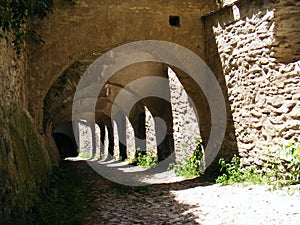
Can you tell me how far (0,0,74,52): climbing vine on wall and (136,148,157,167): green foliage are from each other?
582 cm

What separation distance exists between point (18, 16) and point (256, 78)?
3460 millimetres

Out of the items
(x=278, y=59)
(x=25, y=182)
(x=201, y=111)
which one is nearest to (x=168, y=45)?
(x=201, y=111)

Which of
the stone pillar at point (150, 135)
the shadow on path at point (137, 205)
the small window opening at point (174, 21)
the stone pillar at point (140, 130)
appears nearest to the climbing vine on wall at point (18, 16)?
the small window opening at point (174, 21)

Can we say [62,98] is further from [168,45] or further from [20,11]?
[20,11]

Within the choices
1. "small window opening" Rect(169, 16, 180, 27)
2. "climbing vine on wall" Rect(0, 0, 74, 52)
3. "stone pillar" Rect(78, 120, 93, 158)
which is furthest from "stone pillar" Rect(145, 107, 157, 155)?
"stone pillar" Rect(78, 120, 93, 158)

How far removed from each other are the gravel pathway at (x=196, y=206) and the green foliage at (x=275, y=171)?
0.22 meters

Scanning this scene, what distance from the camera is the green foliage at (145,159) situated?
10336mm

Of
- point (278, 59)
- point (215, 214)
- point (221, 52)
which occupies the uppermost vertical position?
point (221, 52)

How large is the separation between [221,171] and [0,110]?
427cm

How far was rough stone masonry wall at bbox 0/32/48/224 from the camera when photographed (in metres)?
2.76

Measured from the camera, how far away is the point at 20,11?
4039 millimetres

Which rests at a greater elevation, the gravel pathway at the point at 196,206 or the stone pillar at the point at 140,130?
the stone pillar at the point at 140,130

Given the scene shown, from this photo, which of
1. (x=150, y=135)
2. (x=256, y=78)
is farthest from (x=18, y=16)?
(x=150, y=135)

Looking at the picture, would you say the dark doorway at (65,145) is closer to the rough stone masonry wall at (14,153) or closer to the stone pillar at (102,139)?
the stone pillar at (102,139)
